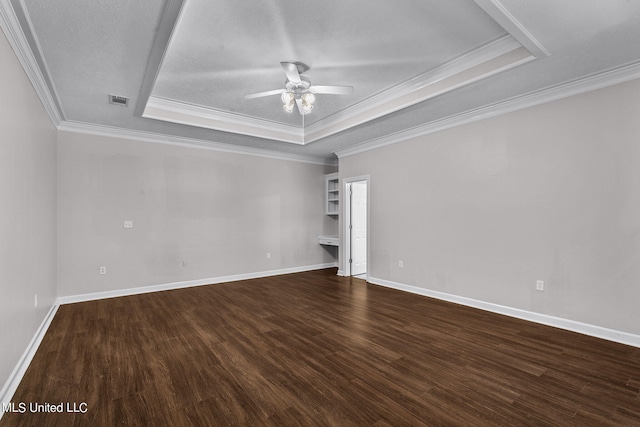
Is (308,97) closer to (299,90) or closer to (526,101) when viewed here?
(299,90)

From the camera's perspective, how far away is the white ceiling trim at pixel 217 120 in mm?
4352

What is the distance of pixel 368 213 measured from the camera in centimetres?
593

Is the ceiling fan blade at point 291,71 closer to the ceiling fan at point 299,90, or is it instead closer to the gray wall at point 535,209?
A: the ceiling fan at point 299,90

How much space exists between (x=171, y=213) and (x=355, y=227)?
3606 millimetres

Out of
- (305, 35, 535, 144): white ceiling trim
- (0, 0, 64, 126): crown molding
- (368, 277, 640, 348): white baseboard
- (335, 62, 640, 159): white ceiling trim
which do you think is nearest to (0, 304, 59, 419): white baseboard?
(0, 0, 64, 126): crown molding

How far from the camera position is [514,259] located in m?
3.85

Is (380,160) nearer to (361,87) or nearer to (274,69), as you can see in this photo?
(361,87)

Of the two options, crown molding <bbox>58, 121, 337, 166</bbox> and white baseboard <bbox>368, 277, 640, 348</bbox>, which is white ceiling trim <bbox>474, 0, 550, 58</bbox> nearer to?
white baseboard <bbox>368, 277, 640, 348</bbox>

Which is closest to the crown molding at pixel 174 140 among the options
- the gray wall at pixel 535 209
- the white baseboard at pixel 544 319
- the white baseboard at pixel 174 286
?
the white baseboard at pixel 174 286

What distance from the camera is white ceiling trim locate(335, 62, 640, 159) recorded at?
10.0 feet

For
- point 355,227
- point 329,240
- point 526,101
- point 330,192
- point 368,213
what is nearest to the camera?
point 526,101

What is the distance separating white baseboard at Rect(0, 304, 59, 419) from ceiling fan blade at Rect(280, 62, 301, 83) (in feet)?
11.0

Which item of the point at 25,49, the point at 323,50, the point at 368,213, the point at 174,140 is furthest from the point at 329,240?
the point at 25,49

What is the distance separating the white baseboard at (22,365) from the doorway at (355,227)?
4804 mm
